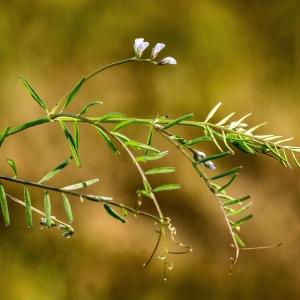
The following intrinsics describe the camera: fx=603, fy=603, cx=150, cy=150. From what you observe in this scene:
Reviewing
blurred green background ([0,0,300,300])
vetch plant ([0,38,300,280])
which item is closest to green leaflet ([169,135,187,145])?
vetch plant ([0,38,300,280])

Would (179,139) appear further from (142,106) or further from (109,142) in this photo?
(142,106)

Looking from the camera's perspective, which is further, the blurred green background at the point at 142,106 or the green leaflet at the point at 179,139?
the blurred green background at the point at 142,106

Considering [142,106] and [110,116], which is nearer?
[110,116]

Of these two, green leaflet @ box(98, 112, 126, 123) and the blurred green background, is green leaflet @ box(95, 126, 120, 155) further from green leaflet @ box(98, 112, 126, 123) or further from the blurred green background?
the blurred green background

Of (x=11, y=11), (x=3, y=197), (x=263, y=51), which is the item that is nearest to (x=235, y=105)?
(x=263, y=51)

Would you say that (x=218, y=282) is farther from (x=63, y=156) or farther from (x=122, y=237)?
(x=63, y=156)

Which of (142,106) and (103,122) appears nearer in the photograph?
(103,122)

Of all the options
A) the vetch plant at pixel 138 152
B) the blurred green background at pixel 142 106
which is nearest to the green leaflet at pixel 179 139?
the vetch plant at pixel 138 152

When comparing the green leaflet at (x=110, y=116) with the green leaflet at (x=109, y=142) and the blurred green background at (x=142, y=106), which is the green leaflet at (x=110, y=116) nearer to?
the green leaflet at (x=109, y=142)

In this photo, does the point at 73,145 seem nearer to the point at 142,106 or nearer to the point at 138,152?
the point at 138,152

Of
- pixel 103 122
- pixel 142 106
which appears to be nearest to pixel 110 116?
pixel 103 122

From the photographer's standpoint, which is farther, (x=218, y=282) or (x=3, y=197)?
(x=218, y=282)
